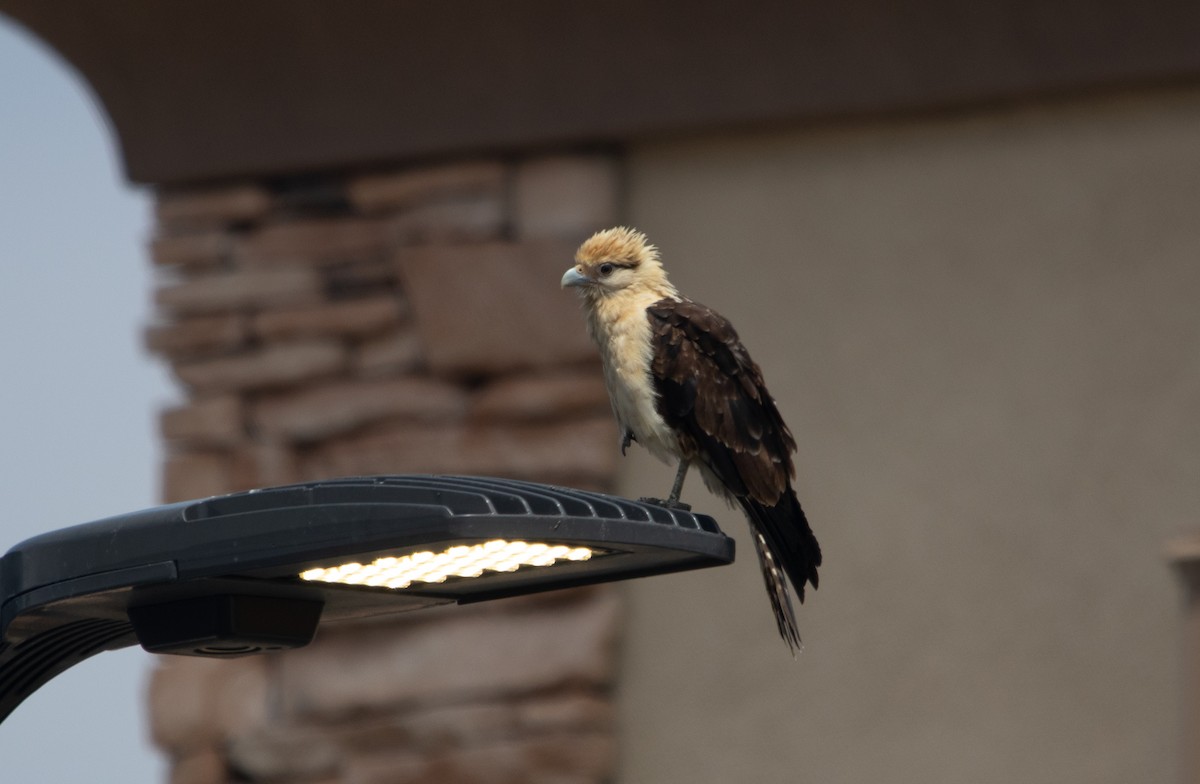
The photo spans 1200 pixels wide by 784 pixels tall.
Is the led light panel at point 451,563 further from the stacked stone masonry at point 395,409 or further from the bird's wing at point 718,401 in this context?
the stacked stone masonry at point 395,409

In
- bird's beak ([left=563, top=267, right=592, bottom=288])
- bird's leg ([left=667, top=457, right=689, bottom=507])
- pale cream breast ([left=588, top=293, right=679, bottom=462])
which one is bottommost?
bird's leg ([left=667, top=457, right=689, bottom=507])

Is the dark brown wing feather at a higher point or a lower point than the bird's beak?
lower

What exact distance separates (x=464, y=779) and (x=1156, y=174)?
2348 mm

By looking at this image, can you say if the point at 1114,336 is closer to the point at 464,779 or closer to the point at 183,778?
the point at 464,779

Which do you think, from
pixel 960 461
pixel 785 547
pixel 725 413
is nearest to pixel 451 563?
pixel 785 547

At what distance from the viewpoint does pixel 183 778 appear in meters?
4.58

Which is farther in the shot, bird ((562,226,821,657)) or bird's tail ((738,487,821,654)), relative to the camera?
bird ((562,226,821,657))

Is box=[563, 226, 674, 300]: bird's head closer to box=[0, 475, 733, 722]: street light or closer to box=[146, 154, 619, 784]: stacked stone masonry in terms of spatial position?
box=[146, 154, 619, 784]: stacked stone masonry

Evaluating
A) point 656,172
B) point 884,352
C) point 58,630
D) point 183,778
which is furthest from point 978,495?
point 58,630

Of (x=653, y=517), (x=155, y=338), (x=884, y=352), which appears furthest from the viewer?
(x=155, y=338)

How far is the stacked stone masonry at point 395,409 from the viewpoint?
442cm

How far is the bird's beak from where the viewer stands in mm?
3328

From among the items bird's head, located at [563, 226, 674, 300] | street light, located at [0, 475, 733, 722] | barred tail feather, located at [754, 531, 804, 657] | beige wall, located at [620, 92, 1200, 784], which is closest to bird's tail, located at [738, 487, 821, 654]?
barred tail feather, located at [754, 531, 804, 657]

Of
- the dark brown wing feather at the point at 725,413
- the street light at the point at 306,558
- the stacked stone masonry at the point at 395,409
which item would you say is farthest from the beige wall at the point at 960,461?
the street light at the point at 306,558
